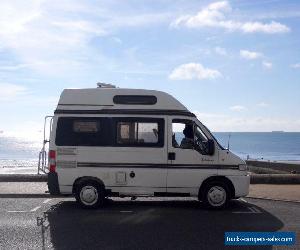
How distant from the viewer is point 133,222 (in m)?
9.80

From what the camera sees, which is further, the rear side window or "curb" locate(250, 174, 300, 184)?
"curb" locate(250, 174, 300, 184)

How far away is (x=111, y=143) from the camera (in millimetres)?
11359

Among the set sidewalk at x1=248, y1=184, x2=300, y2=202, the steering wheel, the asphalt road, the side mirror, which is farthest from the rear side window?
sidewalk at x1=248, y1=184, x2=300, y2=202

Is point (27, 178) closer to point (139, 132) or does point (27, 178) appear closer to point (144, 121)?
point (139, 132)

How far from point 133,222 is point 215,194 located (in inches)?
97.8

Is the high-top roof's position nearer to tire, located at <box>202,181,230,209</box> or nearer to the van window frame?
the van window frame

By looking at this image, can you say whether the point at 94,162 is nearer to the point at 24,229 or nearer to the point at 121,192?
the point at 121,192

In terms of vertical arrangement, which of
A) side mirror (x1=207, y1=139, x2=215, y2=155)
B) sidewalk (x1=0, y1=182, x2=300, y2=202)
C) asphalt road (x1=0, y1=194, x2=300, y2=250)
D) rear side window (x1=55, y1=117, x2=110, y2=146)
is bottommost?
asphalt road (x1=0, y1=194, x2=300, y2=250)

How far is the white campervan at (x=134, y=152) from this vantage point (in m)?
11.3

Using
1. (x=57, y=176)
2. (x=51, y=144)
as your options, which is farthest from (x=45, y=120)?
(x=57, y=176)

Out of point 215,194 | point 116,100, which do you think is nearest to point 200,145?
point 215,194

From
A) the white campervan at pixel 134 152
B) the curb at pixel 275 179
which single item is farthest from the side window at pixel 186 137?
the curb at pixel 275 179

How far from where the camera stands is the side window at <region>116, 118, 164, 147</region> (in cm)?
1135

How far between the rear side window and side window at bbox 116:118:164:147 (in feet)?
1.15
